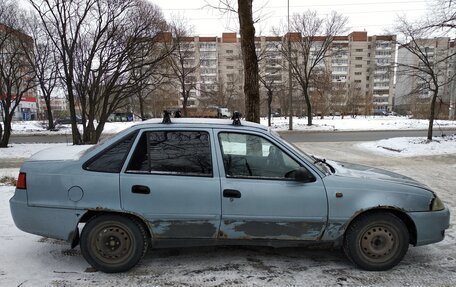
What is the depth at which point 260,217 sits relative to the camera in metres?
3.28

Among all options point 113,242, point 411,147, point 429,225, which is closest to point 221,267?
point 113,242

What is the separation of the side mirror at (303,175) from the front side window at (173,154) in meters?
0.92

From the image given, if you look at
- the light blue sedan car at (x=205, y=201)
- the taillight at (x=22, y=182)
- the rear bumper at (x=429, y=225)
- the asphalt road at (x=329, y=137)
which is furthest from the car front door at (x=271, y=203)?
the asphalt road at (x=329, y=137)

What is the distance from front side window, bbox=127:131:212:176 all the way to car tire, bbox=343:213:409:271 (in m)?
1.74

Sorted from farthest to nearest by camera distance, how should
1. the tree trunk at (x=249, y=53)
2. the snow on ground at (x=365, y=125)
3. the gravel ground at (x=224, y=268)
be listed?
the snow on ground at (x=365, y=125) < the tree trunk at (x=249, y=53) < the gravel ground at (x=224, y=268)

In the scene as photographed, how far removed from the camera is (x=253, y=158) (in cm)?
352

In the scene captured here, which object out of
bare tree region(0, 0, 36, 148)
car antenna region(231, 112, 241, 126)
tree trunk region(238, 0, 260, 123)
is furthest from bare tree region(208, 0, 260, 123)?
bare tree region(0, 0, 36, 148)

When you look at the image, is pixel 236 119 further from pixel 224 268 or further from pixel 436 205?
pixel 436 205

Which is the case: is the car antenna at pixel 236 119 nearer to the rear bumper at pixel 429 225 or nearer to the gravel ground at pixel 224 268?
the gravel ground at pixel 224 268

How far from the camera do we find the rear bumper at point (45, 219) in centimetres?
328

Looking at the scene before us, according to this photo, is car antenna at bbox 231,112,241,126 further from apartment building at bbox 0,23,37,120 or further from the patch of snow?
apartment building at bbox 0,23,37,120

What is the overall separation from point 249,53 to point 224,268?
18.4ft

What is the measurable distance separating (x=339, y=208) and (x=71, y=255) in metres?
3.20

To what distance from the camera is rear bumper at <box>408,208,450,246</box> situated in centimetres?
336
